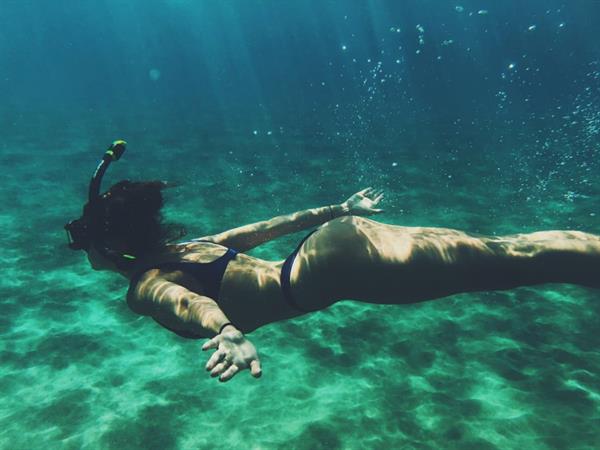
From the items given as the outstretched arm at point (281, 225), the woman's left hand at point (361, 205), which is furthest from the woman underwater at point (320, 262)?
the woman's left hand at point (361, 205)

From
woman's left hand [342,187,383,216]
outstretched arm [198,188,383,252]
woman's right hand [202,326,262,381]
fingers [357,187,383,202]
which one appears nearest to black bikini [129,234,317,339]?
outstretched arm [198,188,383,252]

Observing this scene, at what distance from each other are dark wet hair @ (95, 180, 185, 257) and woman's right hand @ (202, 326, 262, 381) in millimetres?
1446

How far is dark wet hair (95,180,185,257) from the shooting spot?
3518mm

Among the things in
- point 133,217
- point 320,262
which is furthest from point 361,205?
point 133,217

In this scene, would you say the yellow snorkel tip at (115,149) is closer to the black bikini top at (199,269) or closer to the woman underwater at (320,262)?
the woman underwater at (320,262)

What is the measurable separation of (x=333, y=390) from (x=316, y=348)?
97 centimetres

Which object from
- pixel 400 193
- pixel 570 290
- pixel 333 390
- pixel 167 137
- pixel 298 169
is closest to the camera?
pixel 333 390

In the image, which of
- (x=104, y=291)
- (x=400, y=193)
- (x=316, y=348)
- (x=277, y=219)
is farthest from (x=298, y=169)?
(x=277, y=219)

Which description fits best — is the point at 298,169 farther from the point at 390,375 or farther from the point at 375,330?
the point at 390,375

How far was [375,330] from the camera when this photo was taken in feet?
23.3

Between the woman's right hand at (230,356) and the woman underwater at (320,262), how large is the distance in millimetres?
847

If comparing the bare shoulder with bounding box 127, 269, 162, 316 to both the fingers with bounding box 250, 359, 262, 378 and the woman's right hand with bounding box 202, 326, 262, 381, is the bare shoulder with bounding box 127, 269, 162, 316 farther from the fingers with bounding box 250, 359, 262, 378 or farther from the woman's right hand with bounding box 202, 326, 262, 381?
the fingers with bounding box 250, 359, 262, 378

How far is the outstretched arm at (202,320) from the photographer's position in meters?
2.41

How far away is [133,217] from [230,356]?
5.55 ft
